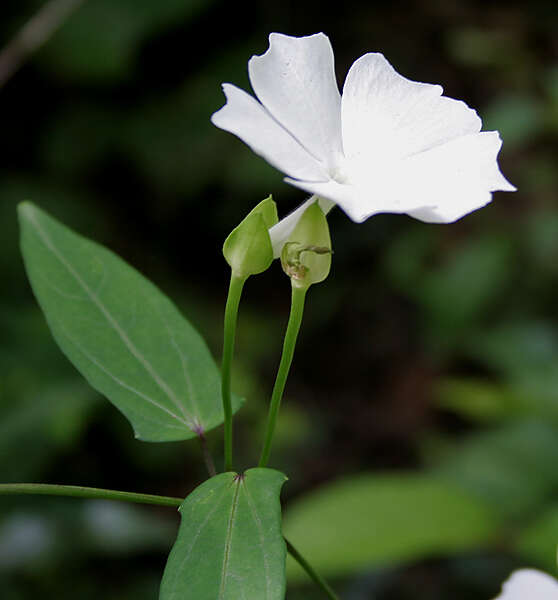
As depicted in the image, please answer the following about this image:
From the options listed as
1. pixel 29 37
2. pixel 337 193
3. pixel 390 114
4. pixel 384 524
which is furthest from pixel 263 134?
pixel 29 37

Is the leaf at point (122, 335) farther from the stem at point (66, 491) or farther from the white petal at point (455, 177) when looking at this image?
the white petal at point (455, 177)

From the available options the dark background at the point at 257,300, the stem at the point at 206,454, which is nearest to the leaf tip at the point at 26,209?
the stem at the point at 206,454

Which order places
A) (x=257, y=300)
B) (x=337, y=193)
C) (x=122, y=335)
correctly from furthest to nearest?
(x=257, y=300)
(x=122, y=335)
(x=337, y=193)

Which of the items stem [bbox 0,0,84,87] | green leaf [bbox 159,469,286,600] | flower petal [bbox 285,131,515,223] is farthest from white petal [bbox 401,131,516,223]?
stem [bbox 0,0,84,87]

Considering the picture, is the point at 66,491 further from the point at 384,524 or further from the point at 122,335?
the point at 384,524

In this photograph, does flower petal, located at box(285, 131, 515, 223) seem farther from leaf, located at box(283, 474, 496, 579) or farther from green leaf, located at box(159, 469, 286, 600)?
leaf, located at box(283, 474, 496, 579)

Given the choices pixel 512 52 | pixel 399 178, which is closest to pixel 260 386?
pixel 512 52
